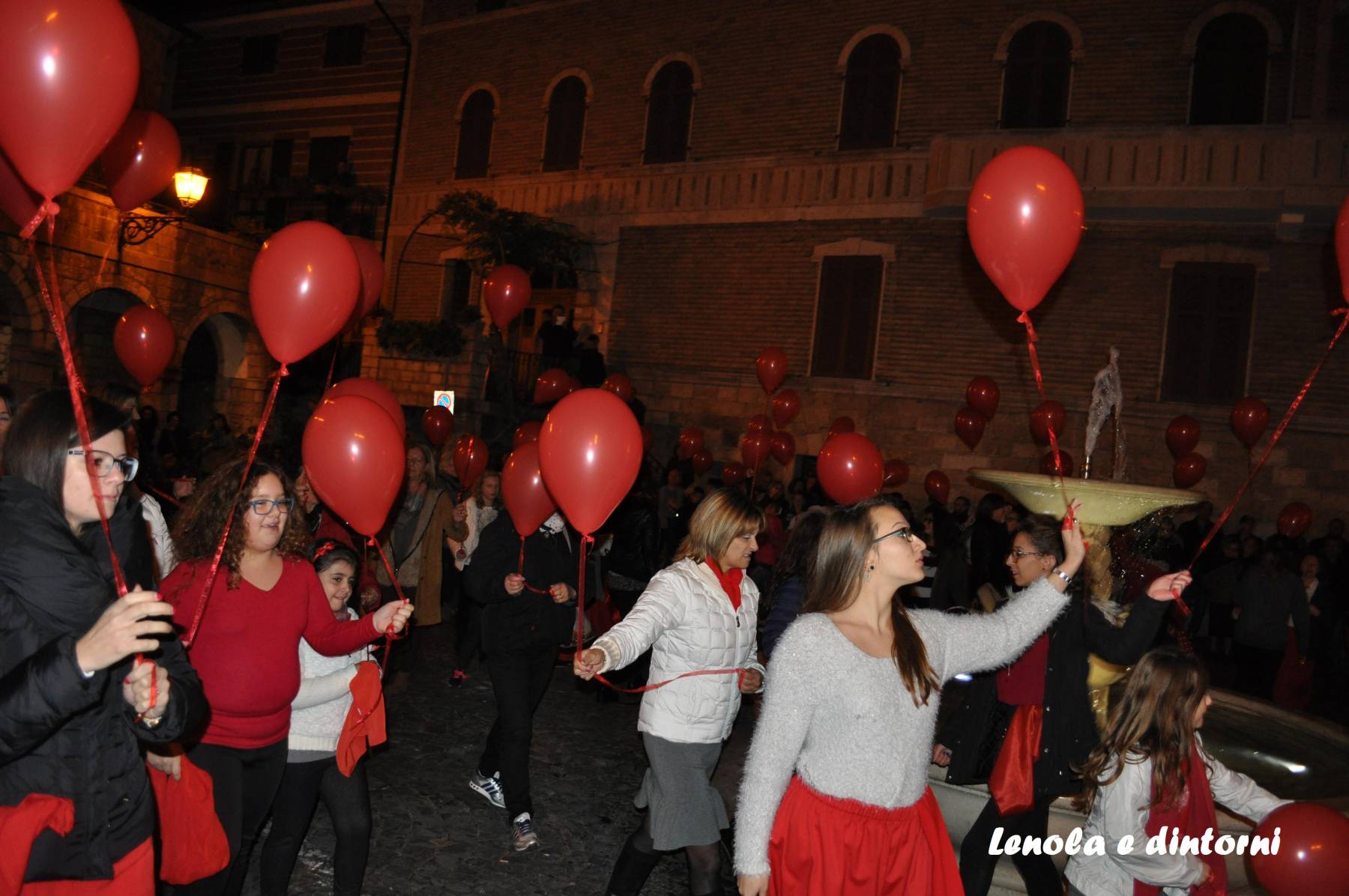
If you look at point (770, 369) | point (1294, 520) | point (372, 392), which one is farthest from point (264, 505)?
point (1294, 520)

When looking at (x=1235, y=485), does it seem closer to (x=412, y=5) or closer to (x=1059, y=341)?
(x=1059, y=341)

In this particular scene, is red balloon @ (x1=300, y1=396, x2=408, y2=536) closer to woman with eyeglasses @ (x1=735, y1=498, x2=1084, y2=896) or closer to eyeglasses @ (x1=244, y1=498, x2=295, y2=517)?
eyeglasses @ (x1=244, y1=498, x2=295, y2=517)

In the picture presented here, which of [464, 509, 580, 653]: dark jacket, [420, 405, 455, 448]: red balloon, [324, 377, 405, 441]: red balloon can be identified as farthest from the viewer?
[420, 405, 455, 448]: red balloon

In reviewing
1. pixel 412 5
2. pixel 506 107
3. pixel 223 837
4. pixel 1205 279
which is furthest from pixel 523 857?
pixel 412 5

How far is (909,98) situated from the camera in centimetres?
1678

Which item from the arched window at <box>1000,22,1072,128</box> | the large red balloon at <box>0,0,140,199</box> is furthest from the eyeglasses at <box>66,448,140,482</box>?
the arched window at <box>1000,22,1072,128</box>

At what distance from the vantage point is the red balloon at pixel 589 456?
4.45 m

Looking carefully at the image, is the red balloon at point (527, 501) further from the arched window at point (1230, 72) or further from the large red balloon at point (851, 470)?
the arched window at point (1230, 72)

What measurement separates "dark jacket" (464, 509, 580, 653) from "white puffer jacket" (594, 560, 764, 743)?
1.24 metres

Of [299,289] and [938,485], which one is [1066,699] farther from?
[938,485]

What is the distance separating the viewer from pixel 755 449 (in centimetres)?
1441

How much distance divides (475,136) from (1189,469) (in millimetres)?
16005

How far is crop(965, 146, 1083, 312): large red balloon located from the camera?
4633 millimetres

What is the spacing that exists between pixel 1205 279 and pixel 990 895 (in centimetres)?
1298
